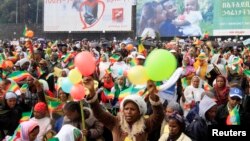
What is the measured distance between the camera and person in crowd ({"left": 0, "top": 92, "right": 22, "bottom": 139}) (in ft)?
21.2

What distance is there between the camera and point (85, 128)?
5172mm

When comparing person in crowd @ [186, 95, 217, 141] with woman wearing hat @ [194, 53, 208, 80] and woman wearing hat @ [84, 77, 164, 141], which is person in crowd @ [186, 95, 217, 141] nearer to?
woman wearing hat @ [84, 77, 164, 141]

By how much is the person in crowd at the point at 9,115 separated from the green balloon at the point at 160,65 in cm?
264

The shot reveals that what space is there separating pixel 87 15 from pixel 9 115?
28.7 meters

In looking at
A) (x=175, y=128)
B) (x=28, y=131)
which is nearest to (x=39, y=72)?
(x=28, y=131)

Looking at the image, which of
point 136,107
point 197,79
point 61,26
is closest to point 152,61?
point 136,107

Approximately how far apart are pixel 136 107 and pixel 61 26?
32078 millimetres

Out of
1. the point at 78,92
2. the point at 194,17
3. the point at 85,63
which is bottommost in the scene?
the point at 78,92

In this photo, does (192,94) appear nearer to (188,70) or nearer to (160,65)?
(188,70)

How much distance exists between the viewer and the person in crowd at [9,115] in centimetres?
647

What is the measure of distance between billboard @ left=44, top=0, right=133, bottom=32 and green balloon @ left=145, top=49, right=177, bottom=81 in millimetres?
28635

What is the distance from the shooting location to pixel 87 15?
34.9 m

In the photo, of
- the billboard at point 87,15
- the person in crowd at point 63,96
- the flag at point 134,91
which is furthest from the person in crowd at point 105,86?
the billboard at point 87,15

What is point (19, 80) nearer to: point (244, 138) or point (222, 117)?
point (222, 117)
